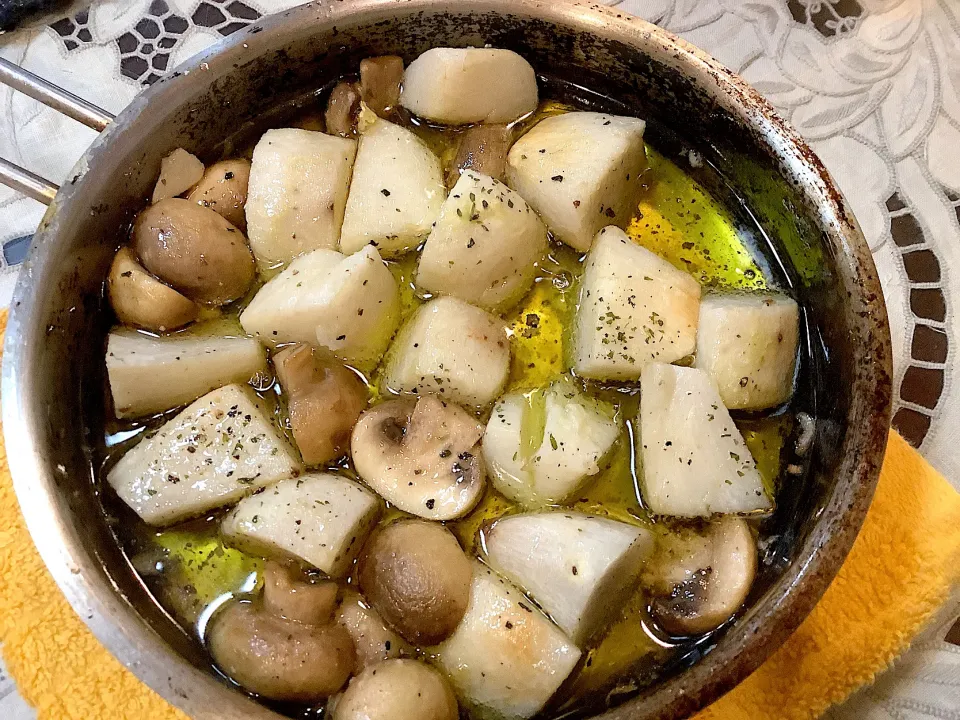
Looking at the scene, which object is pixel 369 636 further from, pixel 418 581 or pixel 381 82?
pixel 381 82

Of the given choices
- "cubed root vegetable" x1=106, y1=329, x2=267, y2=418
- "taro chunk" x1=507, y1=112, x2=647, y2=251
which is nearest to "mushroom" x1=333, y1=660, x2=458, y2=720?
"cubed root vegetable" x1=106, y1=329, x2=267, y2=418

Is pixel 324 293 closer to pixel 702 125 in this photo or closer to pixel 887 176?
pixel 702 125

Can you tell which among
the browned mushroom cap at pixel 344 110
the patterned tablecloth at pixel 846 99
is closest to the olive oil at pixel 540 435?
the browned mushroom cap at pixel 344 110

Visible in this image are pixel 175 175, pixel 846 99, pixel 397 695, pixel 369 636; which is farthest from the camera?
pixel 846 99

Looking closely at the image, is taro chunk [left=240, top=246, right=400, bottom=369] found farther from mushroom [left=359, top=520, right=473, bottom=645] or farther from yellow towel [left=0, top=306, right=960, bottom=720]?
yellow towel [left=0, top=306, right=960, bottom=720]

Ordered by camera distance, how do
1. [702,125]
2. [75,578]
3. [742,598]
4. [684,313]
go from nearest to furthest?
[75,578]
[742,598]
[684,313]
[702,125]

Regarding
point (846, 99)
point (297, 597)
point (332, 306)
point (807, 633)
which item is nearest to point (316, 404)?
point (332, 306)

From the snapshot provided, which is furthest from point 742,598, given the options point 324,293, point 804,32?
point 804,32
